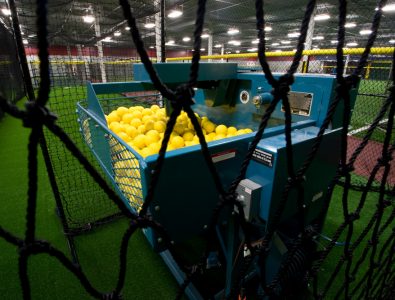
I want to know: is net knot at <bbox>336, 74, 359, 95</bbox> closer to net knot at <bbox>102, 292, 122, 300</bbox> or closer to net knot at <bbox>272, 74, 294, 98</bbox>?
net knot at <bbox>272, 74, 294, 98</bbox>

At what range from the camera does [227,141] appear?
2.55 ft

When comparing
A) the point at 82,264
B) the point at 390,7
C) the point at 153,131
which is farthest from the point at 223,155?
the point at 390,7

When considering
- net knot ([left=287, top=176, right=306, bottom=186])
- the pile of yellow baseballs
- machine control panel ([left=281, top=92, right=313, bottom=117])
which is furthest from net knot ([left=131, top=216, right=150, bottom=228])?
machine control panel ([left=281, top=92, right=313, bottom=117])

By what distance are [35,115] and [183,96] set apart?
20cm

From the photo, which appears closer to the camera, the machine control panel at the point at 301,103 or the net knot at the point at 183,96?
the net knot at the point at 183,96

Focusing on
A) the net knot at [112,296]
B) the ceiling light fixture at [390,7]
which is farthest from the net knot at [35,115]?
the ceiling light fixture at [390,7]

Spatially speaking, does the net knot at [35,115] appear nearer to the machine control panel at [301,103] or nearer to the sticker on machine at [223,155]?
the sticker on machine at [223,155]

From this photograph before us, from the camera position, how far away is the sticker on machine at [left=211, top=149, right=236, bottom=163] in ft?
2.46

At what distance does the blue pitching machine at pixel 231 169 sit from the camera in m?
0.71

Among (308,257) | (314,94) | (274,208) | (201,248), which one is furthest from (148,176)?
(201,248)

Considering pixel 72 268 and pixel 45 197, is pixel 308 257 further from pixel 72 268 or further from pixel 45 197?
pixel 45 197

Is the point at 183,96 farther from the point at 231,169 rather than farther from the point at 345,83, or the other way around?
the point at 231,169

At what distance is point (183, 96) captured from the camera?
0.35m

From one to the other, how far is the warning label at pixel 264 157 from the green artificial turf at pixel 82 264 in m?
1.03
